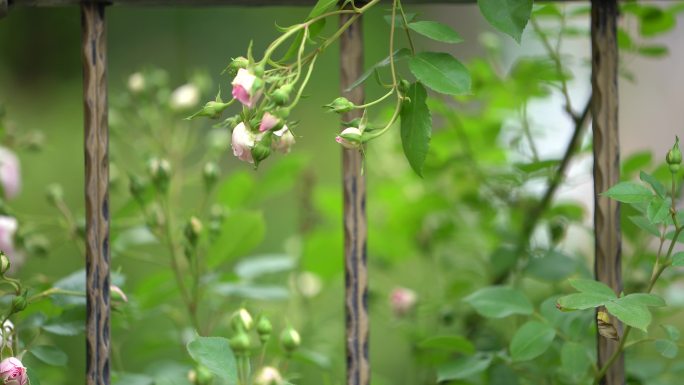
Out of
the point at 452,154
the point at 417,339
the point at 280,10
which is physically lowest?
the point at 417,339

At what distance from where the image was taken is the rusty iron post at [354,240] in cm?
59

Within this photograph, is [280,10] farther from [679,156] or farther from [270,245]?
[679,156]

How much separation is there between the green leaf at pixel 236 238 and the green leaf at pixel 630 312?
399 mm

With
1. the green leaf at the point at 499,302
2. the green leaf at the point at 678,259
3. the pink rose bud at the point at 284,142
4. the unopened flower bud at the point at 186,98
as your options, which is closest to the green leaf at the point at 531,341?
the green leaf at the point at 499,302

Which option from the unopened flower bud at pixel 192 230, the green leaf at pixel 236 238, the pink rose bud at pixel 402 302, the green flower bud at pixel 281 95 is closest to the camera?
the green flower bud at pixel 281 95

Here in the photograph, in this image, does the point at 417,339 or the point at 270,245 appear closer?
the point at 417,339

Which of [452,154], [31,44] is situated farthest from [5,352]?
[31,44]

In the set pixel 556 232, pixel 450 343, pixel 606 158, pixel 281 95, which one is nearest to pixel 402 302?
pixel 556 232

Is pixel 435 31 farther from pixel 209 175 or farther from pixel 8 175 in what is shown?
pixel 8 175

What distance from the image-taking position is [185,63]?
5.44 ft

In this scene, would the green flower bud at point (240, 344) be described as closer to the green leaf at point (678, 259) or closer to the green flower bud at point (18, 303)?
the green flower bud at point (18, 303)

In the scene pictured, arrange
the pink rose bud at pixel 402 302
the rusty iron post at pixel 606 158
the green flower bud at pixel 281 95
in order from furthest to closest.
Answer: the pink rose bud at pixel 402 302 < the rusty iron post at pixel 606 158 < the green flower bud at pixel 281 95

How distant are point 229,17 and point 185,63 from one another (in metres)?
0.14

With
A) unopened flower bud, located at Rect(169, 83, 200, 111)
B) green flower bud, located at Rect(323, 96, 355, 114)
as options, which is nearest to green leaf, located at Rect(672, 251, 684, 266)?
green flower bud, located at Rect(323, 96, 355, 114)
